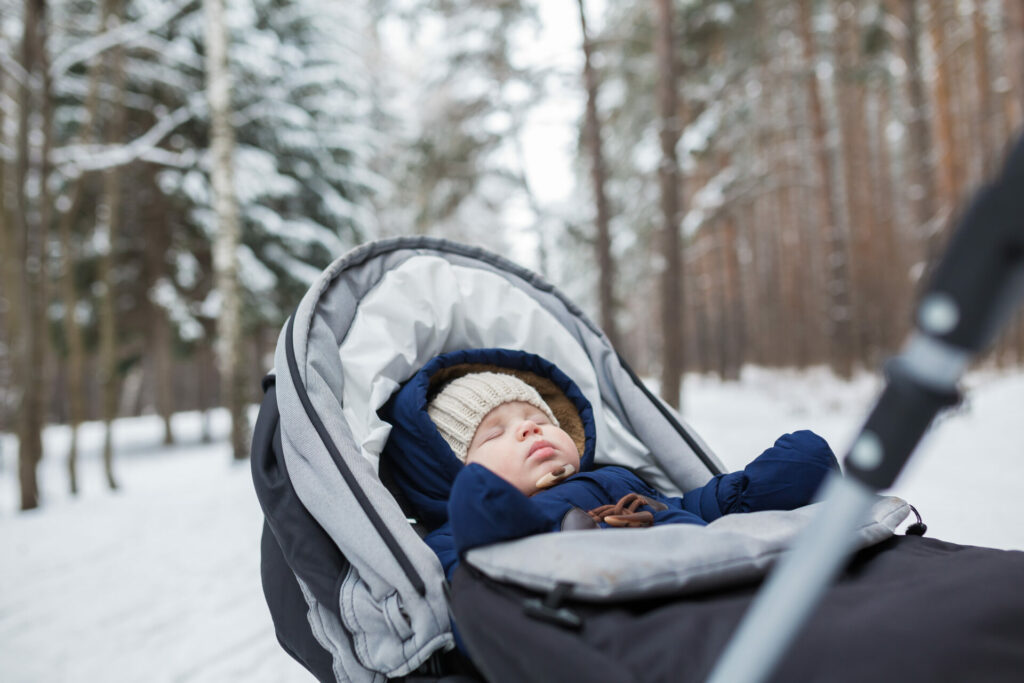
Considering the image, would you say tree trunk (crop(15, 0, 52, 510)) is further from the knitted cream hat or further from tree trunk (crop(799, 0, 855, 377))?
tree trunk (crop(799, 0, 855, 377))

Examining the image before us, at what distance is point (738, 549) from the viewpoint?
3.42ft

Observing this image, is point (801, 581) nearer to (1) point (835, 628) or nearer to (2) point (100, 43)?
(1) point (835, 628)

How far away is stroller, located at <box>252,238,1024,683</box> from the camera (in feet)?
2.72

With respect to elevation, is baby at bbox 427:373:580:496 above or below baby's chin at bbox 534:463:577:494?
above

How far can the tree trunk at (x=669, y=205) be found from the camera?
6.85 m

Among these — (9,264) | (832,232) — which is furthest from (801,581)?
(832,232)

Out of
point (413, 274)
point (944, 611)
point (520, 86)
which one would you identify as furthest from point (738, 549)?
point (520, 86)

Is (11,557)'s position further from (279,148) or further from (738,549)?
(279,148)

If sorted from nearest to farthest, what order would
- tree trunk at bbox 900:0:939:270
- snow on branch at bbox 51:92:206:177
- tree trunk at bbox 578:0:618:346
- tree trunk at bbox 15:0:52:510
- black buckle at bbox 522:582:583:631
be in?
black buckle at bbox 522:582:583:631
tree trunk at bbox 15:0:52:510
snow on branch at bbox 51:92:206:177
tree trunk at bbox 578:0:618:346
tree trunk at bbox 900:0:939:270

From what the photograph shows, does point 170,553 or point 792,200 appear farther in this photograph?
point 792,200

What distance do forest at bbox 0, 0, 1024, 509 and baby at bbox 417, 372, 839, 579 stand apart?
17.4 ft

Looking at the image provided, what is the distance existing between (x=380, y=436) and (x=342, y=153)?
381 inches

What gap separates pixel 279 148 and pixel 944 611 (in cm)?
1072

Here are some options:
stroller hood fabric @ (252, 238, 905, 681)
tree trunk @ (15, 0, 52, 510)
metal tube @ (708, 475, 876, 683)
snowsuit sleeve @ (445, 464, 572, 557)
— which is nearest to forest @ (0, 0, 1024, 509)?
tree trunk @ (15, 0, 52, 510)
